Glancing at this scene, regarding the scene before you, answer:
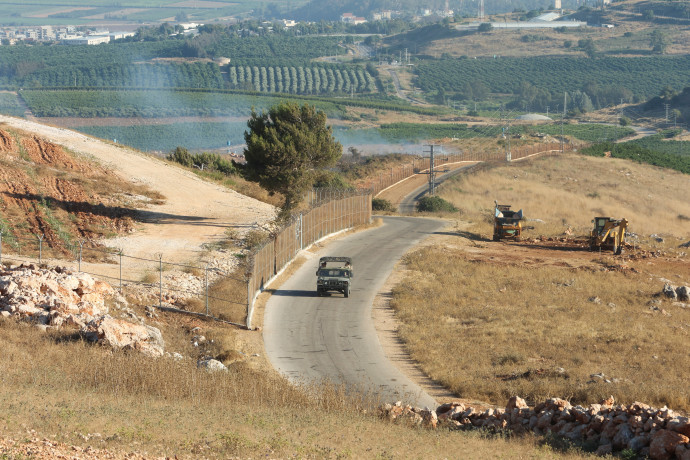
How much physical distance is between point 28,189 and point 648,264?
35863 mm

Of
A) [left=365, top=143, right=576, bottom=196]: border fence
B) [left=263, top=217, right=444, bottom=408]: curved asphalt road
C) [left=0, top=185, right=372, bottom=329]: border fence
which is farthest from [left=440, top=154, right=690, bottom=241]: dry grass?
[left=0, top=185, right=372, bottom=329]: border fence

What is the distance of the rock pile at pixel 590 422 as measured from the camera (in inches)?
748

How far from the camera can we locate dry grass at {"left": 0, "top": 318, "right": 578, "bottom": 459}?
17.0 metres

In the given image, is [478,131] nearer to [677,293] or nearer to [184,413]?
[677,293]

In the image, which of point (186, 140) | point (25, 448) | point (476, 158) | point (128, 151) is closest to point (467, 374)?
point (25, 448)

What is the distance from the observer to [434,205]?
267 ft

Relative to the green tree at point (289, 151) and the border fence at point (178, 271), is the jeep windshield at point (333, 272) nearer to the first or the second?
the border fence at point (178, 271)

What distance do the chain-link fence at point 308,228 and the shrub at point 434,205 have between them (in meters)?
18.4

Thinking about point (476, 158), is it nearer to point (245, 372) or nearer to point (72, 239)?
point (72, 239)

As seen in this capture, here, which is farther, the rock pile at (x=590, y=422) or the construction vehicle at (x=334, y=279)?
the construction vehicle at (x=334, y=279)

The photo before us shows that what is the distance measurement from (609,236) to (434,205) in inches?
1099

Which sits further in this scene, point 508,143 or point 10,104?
point 10,104

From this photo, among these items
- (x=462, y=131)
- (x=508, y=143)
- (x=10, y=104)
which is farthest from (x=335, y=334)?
(x=10, y=104)

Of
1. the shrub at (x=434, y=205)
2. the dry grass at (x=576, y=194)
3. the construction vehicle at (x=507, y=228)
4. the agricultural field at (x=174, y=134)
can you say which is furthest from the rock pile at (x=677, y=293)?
the agricultural field at (x=174, y=134)
